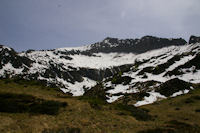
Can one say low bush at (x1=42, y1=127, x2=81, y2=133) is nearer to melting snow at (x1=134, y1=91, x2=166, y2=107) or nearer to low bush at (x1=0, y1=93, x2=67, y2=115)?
low bush at (x1=0, y1=93, x2=67, y2=115)

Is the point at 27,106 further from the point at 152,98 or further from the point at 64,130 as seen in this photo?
the point at 152,98

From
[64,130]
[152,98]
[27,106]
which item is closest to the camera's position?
[64,130]

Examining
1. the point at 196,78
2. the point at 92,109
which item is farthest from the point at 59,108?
the point at 196,78

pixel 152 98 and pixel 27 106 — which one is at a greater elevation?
pixel 27 106

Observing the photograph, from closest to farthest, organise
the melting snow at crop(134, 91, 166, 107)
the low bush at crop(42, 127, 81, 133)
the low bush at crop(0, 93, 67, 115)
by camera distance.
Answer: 1. the low bush at crop(42, 127, 81, 133)
2. the low bush at crop(0, 93, 67, 115)
3. the melting snow at crop(134, 91, 166, 107)

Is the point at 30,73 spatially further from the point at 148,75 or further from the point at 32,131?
the point at 32,131

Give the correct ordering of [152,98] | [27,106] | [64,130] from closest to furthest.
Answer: [64,130] → [27,106] → [152,98]

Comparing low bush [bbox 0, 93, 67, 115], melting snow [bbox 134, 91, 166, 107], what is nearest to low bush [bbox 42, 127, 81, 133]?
low bush [bbox 0, 93, 67, 115]

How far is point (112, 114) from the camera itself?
2394 centimetres

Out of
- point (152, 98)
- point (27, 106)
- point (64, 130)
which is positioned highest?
point (27, 106)

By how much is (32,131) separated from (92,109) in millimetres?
9815

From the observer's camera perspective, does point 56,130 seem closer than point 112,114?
Yes

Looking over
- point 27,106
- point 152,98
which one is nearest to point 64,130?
point 27,106

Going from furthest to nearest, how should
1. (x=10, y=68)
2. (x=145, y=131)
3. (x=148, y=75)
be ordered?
(x=10, y=68)
(x=148, y=75)
(x=145, y=131)
